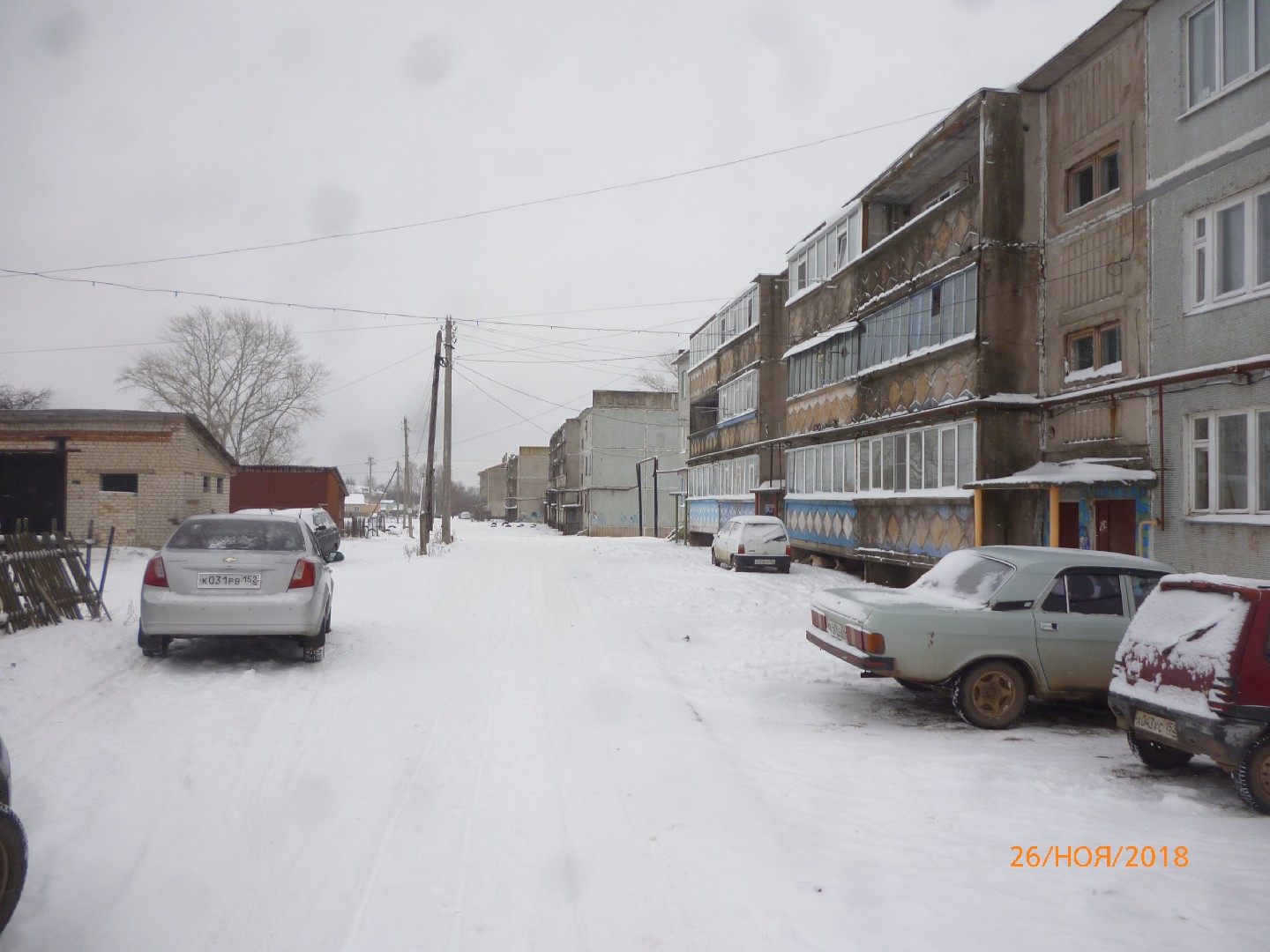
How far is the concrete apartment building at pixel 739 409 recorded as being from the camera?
30016 mm

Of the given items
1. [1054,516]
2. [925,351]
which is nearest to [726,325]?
[925,351]

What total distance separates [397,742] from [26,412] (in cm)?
2506

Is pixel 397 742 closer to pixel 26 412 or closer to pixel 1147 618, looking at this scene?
pixel 1147 618

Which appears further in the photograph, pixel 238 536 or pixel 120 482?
pixel 120 482

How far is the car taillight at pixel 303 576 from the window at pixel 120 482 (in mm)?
19927

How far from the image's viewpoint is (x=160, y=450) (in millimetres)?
25000

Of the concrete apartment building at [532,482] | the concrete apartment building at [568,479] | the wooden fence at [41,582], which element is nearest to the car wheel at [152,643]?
the wooden fence at [41,582]

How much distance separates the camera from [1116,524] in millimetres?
13484

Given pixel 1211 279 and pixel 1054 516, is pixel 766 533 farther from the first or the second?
pixel 1211 279

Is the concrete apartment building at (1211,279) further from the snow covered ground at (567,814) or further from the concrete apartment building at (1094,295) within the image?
the snow covered ground at (567,814)
